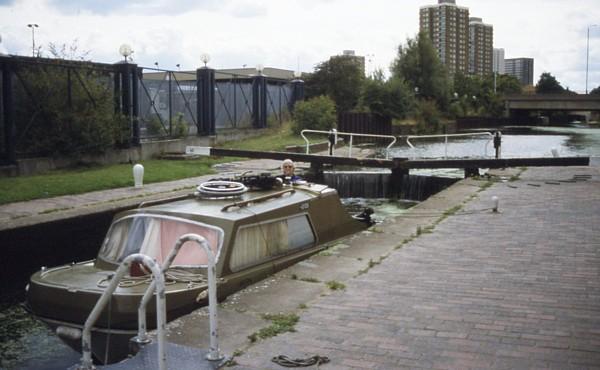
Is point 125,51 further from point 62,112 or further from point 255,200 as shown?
point 255,200

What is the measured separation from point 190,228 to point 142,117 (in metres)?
18.7

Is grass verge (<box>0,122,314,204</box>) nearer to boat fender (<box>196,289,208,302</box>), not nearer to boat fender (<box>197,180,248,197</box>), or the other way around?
boat fender (<box>197,180,248,197</box>)

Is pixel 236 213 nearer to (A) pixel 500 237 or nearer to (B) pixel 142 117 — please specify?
(A) pixel 500 237

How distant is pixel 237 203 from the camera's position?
879 cm

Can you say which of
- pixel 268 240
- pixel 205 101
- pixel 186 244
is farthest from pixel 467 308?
pixel 205 101

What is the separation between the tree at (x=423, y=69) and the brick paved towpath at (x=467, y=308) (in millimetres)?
57151

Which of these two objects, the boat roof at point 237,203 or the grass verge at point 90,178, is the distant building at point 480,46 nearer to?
the grass verge at point 90,178

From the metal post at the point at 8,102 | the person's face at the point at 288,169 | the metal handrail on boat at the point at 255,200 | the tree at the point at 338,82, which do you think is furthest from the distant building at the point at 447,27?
the metal handrail on boat at the point at 255,200

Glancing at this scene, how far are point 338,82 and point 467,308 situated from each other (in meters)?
42.6

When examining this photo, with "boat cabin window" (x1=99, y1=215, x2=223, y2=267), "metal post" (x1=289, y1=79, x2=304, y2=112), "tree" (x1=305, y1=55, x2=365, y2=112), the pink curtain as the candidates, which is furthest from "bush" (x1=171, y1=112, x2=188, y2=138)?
"tree" (x1=305, y1=55, x2=365, y2=112)

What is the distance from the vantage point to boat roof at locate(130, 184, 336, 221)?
8401 mm

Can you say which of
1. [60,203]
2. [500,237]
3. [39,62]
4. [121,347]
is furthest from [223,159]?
[121,347]

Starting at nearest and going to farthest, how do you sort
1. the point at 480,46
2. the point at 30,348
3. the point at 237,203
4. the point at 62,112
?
the point at 30,348, the point at 237,203, the point at 62,112, the point at 480,46

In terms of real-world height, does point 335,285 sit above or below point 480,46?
below
